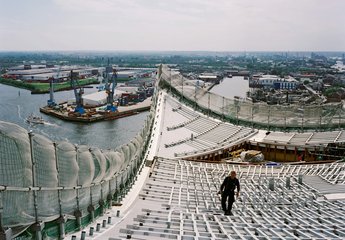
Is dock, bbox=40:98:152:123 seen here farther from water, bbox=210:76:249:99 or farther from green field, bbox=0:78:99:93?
green field, bbox=0:78:99:93

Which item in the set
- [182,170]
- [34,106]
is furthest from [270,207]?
[34,106]

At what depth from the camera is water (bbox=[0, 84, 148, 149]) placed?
19016 mm

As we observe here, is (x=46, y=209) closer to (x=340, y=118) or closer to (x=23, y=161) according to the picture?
(x=23, y=161)

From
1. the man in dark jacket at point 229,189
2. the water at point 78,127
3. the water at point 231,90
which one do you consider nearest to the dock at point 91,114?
the water at point 78,127

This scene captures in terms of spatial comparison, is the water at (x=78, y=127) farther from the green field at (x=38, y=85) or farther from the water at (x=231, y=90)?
the water at (x=231, y=90)

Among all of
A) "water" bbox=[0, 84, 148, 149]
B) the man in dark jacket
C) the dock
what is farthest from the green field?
the man in dark jacket

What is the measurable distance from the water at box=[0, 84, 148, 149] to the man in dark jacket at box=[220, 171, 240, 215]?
46.0 ft

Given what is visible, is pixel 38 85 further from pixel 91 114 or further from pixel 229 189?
pixel 229 189

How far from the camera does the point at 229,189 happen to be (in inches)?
146

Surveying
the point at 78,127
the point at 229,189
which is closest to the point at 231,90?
the point at 78,127

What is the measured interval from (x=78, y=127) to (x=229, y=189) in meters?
19.8

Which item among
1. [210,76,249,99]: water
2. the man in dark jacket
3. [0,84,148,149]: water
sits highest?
the man in dark jacket

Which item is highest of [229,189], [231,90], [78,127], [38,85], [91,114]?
[229,189]

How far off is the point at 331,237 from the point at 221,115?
9383 mm
